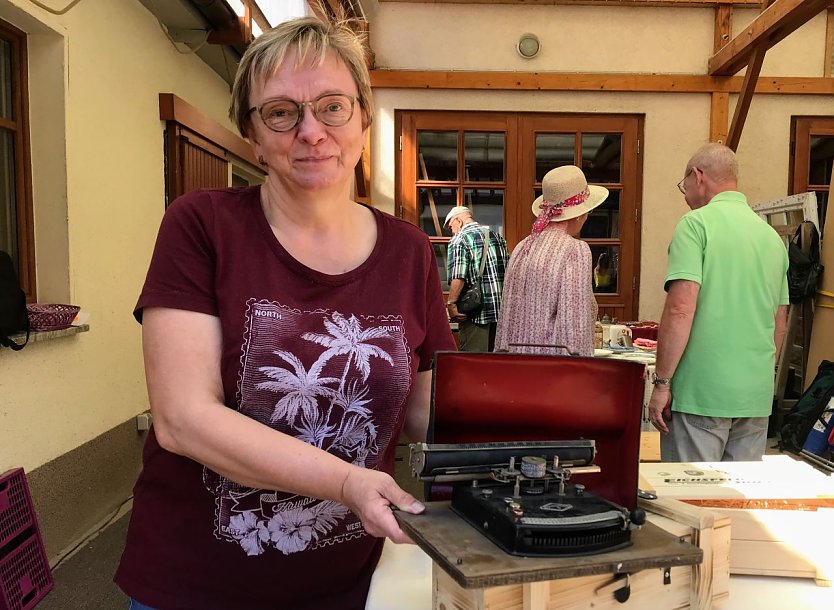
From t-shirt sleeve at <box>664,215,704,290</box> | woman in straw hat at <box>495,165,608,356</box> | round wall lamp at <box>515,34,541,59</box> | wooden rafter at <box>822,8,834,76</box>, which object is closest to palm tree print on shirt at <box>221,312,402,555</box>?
t-shirt sleeve at <box>664,215,704,290</box>

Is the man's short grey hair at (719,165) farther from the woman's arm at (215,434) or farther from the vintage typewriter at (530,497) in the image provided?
the woman's arm at (215,434)

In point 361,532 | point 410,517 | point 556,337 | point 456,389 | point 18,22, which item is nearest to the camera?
point 410,517

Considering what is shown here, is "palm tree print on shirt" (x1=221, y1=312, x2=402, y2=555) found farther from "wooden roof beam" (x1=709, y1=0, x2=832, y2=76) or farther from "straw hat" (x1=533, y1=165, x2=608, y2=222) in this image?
"wooden roof beam" (x1=709, y1=0, x2=832, y2=76)

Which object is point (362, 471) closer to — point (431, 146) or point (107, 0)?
point (107, 0)

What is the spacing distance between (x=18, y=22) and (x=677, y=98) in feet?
19.4

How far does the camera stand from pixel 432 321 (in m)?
1.26

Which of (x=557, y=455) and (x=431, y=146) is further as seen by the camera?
(x=431, y=146)

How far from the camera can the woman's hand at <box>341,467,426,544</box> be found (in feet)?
2.88

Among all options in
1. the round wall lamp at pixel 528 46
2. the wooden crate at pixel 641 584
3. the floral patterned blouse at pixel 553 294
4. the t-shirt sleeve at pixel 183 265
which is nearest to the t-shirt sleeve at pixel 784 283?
the floral patterned blouse at pixel 553 294

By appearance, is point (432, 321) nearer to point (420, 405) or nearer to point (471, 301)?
point (420, 405)

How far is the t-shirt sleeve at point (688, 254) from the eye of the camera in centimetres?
252

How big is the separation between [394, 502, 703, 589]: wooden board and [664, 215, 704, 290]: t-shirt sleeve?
73.3 inches

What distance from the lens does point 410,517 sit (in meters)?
0.87

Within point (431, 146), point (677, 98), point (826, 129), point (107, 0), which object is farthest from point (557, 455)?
point (826, 129)
